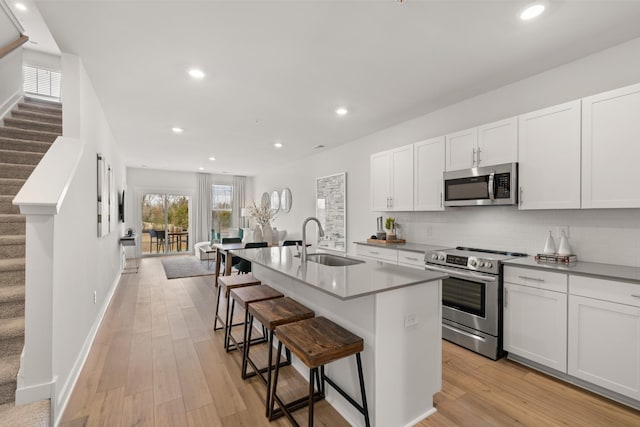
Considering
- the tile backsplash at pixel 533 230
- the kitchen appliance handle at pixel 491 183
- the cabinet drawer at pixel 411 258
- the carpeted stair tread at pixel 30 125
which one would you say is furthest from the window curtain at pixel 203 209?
the kitchen appliance handle at pixel 491 183

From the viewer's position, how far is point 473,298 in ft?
8.97

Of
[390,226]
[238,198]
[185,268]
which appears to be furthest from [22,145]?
[238,198]

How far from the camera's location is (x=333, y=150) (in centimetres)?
576

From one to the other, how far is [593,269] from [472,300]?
0.94 m

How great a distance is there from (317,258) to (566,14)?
8.65 ft

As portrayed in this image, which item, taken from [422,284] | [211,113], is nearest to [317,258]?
[422,284]

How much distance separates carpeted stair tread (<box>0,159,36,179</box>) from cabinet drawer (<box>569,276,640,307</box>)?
5.14m

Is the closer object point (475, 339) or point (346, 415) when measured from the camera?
point (346, 415)

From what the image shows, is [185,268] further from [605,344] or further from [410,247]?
[605,344]

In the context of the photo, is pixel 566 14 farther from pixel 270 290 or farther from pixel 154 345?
pixel 154 345

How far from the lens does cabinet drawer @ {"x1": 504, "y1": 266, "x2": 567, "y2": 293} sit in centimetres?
222

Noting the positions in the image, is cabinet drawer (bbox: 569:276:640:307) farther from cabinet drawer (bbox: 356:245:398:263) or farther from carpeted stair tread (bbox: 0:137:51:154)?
carpeted stair tread (bbox: 0:137:51:154)

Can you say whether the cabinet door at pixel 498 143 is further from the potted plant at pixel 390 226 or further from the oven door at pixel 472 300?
the potted plant at pixel 390 226

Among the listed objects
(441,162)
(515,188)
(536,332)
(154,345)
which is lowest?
(154,345)
